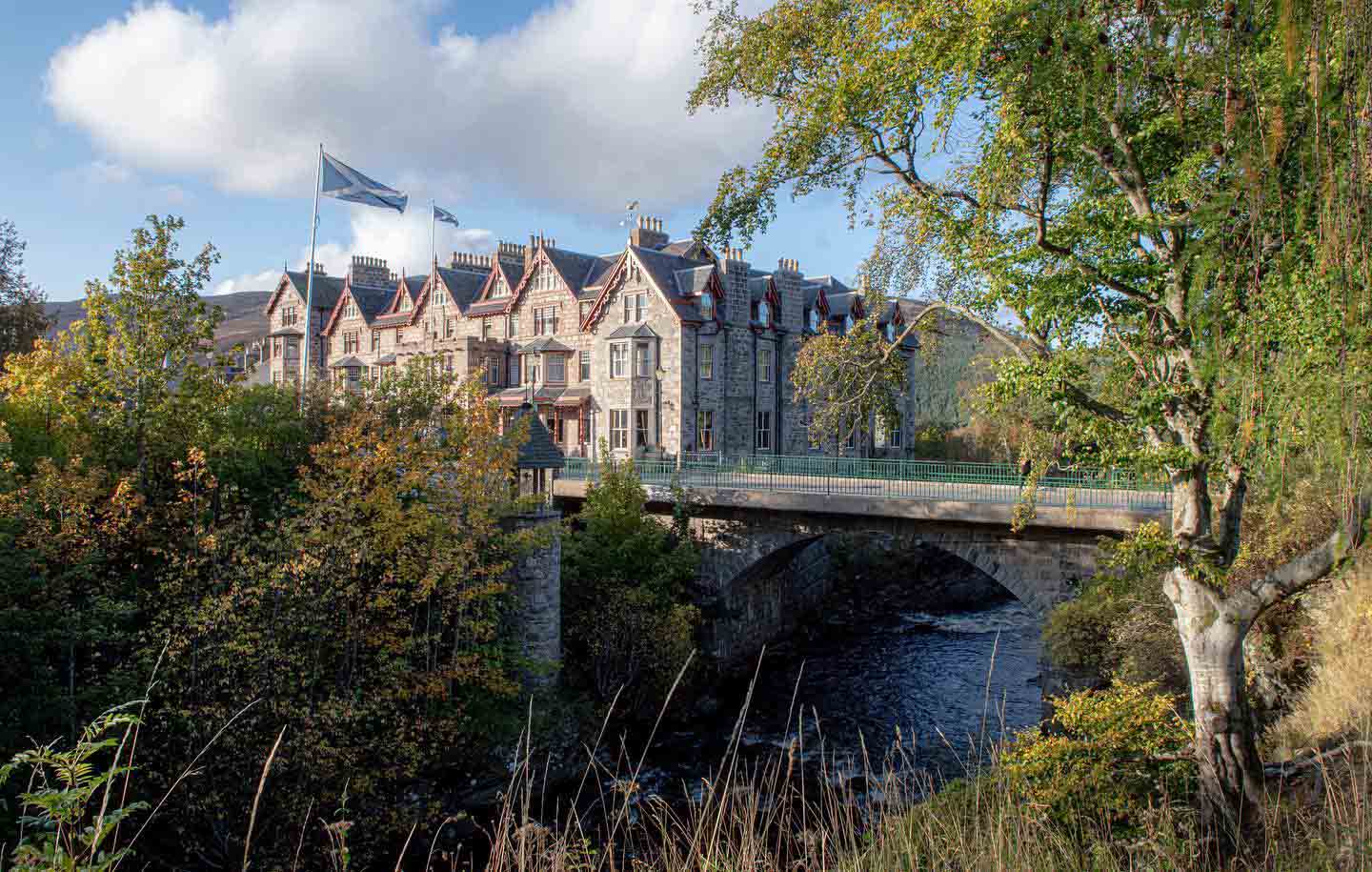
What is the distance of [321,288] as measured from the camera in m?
58.0

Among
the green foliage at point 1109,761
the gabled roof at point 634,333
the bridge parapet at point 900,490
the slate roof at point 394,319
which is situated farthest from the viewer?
the slate roof at point 394,319

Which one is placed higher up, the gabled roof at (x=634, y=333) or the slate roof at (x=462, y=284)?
the slate roof at (x=462, y=284)

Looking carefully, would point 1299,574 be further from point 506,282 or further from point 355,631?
point 506,282

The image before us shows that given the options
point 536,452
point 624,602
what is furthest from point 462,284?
point 624,602

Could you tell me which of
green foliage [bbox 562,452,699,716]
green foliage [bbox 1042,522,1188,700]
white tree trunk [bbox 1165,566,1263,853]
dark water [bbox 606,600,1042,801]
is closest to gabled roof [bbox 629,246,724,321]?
green foliage [bbox 562,452,699,716]

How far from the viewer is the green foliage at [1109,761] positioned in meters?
8.62

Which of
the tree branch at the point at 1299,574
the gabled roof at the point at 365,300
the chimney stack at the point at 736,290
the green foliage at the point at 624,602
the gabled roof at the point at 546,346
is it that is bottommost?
the green foliage at the point at 624,602

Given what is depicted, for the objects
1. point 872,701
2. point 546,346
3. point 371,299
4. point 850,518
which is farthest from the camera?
point 371,299

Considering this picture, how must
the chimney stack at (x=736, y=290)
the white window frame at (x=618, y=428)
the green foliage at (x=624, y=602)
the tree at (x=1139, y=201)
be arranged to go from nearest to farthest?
1. the tree at (x=1139, y=201)
2. the green foliage at (x=624, y=602)
3. the white window frame at (x=618, y=428)
4. the chimney stack at (x=736, y=290)

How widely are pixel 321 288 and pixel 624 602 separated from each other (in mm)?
44875

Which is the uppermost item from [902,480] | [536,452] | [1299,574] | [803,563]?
[536,452]

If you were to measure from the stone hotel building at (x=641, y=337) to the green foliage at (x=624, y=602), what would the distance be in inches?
414

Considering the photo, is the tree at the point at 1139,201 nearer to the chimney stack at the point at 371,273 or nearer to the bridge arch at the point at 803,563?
the bridge arch at the point at 803,563

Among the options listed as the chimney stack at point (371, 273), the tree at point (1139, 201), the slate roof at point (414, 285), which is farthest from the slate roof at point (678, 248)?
the tree at point (1139, 201)
